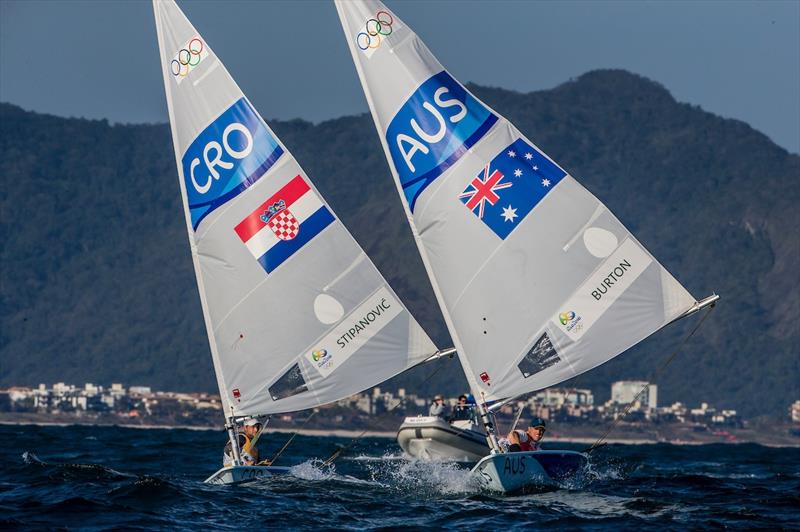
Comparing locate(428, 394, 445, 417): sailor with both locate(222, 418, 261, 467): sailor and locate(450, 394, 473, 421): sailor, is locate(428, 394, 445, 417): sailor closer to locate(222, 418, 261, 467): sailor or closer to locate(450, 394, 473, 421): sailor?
locate(450, 394, 473, 421): sailor

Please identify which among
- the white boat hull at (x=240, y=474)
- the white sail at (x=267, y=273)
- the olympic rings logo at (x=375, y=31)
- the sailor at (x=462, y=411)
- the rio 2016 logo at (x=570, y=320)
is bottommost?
the white boat hull at (x=240, y=474)

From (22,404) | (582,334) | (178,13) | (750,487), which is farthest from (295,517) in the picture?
(22,404)

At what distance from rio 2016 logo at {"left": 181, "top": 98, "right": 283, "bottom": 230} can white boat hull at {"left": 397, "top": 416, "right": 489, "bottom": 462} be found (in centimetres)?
1068

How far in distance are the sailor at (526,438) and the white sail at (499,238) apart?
99 cm

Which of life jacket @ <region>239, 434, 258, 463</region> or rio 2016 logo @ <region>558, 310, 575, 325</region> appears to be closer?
rio 2016 logo @ <region>558, 310, 575, 325</region>

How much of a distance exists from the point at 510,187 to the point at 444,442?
436 inches

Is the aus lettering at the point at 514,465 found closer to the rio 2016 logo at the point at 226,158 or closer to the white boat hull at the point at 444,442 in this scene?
the rio 2016 logo at the point at 226,158

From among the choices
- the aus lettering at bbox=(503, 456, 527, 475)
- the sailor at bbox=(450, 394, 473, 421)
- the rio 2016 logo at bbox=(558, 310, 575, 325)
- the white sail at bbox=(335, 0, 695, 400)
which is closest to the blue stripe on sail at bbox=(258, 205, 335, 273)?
the white sail at bbox=(335, 0, 695, 400)

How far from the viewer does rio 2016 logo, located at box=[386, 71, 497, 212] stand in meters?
26.4

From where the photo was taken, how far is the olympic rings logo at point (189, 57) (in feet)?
91.7

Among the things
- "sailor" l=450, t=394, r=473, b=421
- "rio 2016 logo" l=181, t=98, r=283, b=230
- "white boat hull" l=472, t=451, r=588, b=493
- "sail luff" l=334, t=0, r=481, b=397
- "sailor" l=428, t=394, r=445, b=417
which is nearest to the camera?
"white boat hull" l=472, t=451, r=588, b=493

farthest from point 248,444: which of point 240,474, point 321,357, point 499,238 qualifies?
point 499,238

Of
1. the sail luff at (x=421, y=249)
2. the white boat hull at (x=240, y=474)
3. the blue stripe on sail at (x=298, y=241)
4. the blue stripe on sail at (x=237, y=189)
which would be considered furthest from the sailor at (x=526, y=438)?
the blue stripe on sail at (x=237, y=189)

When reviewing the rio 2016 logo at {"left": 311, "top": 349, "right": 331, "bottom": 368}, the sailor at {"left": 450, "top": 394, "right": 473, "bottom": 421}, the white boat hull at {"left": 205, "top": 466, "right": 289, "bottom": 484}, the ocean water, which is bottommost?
the ocean water
